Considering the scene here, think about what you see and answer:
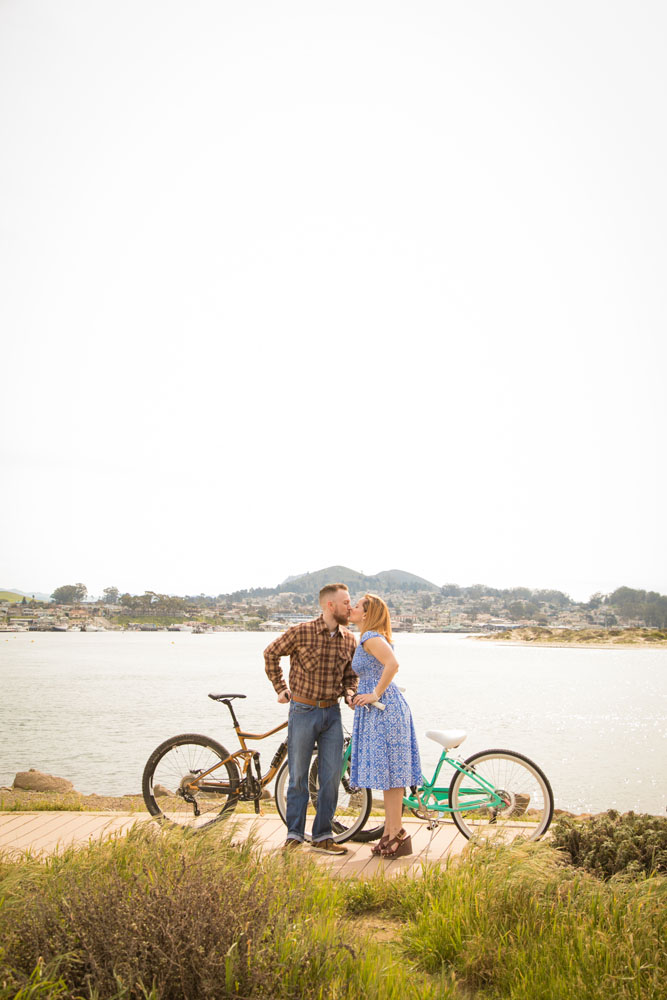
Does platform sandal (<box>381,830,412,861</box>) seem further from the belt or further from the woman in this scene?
the belt

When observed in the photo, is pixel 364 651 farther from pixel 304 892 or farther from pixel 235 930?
pixel 235 930

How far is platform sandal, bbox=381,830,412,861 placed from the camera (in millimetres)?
5879

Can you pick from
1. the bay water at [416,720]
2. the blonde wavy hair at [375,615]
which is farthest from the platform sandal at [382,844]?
the bay water at [416,720]

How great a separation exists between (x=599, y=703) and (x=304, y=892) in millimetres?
40538

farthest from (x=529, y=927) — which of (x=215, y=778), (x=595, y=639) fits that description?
(x=595, y=639)

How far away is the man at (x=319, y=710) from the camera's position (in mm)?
6062

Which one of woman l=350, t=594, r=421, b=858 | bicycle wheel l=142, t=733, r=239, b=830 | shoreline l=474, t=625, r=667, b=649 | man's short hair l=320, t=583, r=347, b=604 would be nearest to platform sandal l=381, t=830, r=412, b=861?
woman l=350, t=594, r=421, b=858

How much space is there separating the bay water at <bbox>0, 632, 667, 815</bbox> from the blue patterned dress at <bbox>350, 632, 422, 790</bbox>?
9.44 meters

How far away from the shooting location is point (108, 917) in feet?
10.8

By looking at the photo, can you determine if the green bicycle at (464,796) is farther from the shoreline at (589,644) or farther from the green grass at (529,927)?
the shoreline at (589,644)

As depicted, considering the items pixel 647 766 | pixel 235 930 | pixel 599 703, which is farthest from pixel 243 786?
pixel 599 703

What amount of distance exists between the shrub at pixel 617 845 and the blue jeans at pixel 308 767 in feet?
5.64

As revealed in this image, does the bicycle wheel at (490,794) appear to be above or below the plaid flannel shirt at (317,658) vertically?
below

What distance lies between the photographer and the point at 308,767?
610cm
